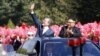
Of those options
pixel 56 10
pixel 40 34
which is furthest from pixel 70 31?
pixel 56 10

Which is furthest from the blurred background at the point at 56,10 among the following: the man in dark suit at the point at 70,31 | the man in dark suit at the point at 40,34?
the man in dark suit at the point at 70,31

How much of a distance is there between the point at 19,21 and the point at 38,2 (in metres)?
17.2

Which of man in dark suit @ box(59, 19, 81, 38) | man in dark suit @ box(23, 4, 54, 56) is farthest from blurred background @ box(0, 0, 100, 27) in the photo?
man in dark suit @ box(59, 19, 81, 38)

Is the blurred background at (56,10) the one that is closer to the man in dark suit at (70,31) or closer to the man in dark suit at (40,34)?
the man in dark suit at (40,34)

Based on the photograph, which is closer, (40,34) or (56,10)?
(40,34)

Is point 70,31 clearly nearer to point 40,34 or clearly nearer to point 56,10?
point 40,34

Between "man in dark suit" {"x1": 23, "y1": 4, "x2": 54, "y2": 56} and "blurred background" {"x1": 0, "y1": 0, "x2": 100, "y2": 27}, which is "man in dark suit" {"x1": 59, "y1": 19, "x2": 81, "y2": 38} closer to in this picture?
"man in dark suit" {"x1": 23, "y1": 4, "x2": 54, "y2": 56}

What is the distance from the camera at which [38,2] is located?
7262 cm

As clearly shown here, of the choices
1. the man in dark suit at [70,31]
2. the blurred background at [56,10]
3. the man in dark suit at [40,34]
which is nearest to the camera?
the man in dark suit at [40,34]

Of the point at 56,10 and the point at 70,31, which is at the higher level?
the point at 56,10

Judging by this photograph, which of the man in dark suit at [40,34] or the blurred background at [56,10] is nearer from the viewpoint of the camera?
the man in dark suit at [40,34]

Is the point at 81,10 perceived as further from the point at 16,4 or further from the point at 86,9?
the point at 16,4

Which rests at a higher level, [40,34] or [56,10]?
[56,10]

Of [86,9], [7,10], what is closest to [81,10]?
[86,9]
